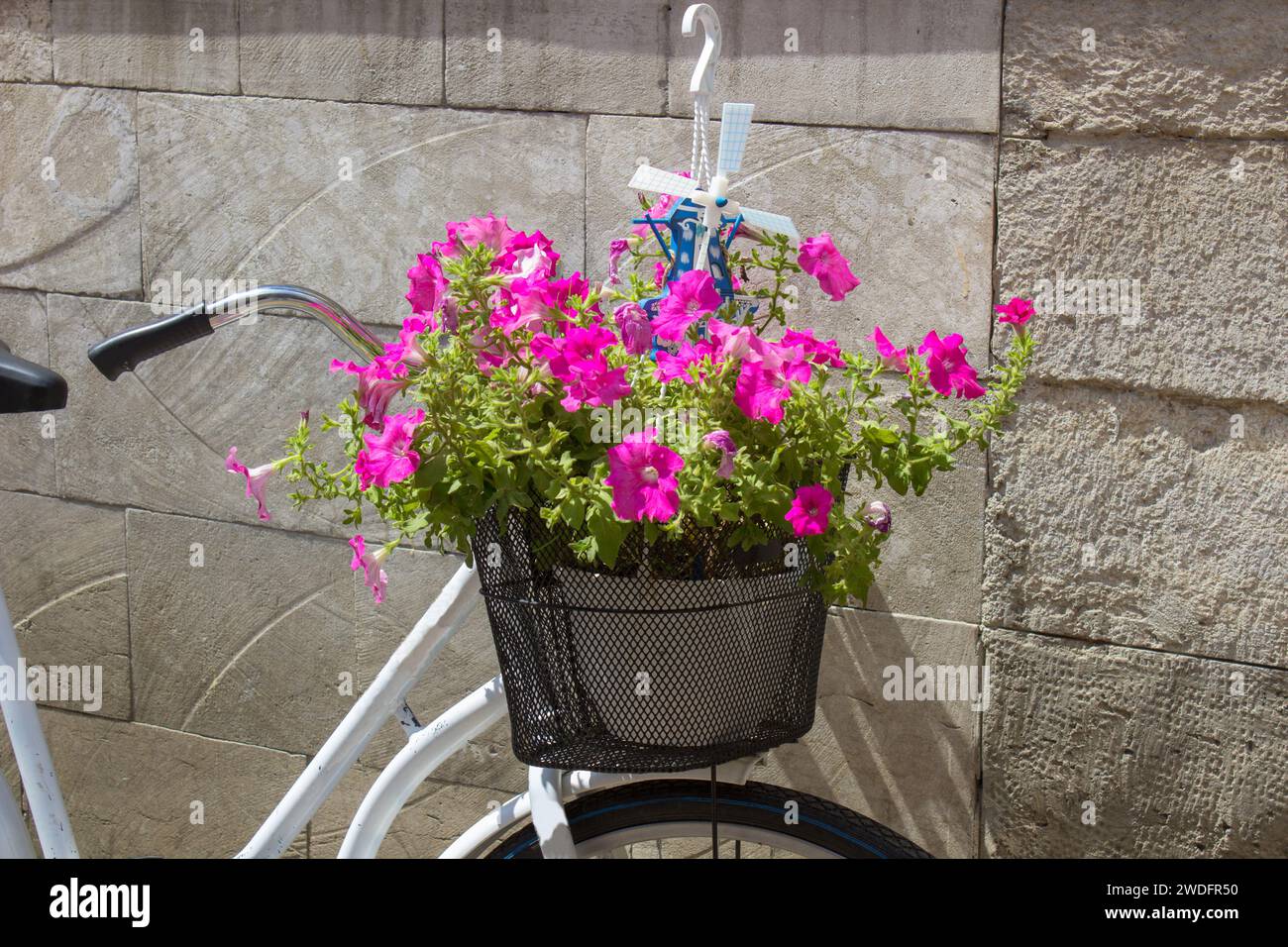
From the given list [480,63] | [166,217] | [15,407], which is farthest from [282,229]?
[15,407]

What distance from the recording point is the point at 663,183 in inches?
69.2

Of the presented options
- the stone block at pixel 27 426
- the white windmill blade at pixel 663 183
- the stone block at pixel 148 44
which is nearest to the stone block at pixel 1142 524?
the white windmill blade at pixel 663 183

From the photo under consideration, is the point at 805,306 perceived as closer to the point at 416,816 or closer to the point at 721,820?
the point at 721,820

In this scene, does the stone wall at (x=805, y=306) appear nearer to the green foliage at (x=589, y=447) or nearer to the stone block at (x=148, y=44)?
the stone block at (x=148, y=44)

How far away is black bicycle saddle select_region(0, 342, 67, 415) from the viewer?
6.94 ft

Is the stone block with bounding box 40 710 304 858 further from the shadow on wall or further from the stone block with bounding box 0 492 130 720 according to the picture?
the shadow on wall

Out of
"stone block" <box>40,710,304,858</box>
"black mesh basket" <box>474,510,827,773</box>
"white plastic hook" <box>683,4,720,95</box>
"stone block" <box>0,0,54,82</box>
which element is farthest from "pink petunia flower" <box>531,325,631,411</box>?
"stone block" <box>0,0,54,82</box>

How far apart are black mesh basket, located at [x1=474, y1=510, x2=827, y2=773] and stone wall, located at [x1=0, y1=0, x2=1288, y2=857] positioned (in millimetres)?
1137

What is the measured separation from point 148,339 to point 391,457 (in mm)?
610

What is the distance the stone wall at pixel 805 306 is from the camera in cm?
249

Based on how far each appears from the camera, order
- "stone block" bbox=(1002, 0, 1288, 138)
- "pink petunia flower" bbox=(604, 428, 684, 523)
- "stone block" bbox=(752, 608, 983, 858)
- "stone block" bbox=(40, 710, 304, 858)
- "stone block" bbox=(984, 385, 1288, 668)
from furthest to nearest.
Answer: "stone block" bbox=(40, 710, 304, 858)
"stone block" bbox=(752, 608, 983, 858)
"stone block" bbox=(984, 385, 1288, 668)
"stone block" bbox=(1002, 0, 1288, 138)
"pink petunia flower" bbox=(604, 428, 684, 523)
